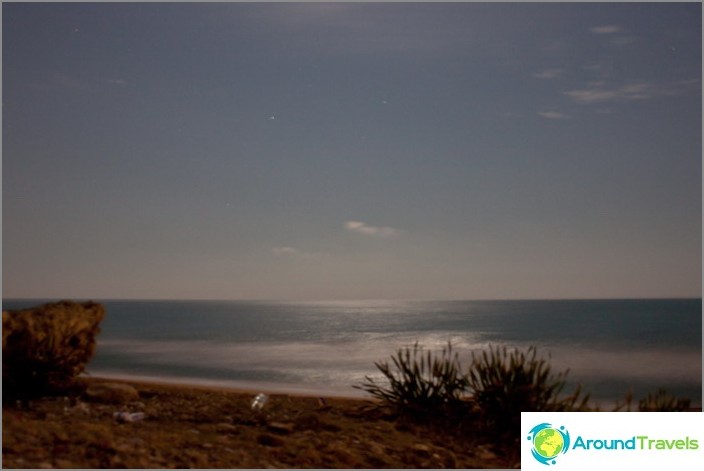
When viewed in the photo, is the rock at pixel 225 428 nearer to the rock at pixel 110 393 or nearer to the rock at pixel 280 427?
the rock at pixel 280 427

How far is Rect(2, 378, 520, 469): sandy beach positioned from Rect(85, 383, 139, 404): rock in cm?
5

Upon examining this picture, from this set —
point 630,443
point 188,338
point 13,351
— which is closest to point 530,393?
point 630,443

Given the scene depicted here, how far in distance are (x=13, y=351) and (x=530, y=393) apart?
3.79m

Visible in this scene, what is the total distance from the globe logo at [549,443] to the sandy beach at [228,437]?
203mm

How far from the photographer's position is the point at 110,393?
5590 millimetres

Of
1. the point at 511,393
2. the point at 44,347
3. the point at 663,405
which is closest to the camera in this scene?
the point at 511,393

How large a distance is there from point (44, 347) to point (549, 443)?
372 cm

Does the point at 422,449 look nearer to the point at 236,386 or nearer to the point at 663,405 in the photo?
the point at 663,405

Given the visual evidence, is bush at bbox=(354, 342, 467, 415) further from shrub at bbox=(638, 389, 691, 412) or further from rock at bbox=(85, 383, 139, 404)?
rock at bbox=(85, 383, 139, 404)

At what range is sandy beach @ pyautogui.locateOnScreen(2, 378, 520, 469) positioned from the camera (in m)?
4.24

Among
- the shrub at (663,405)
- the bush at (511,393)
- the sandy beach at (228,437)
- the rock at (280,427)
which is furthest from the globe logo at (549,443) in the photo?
the rock at (280,427)

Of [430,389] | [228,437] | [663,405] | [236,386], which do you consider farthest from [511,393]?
[236,386]

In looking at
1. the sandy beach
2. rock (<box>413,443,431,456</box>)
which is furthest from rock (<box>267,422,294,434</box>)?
rock (<box>413,443,431,456</box>)

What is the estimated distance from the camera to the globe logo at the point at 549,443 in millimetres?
4602
